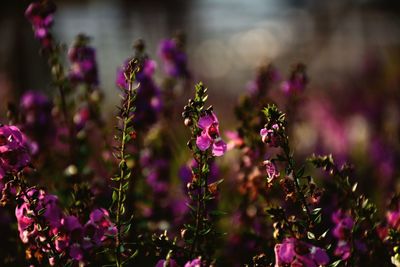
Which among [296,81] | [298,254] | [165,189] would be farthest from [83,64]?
[298,254]

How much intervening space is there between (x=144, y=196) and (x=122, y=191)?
1.15 metres

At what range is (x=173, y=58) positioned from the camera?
272 centimetres

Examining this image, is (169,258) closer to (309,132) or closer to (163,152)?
(163,152)

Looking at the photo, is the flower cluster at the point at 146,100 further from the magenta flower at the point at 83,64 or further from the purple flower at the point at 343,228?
the purple flower at the point at 343,228

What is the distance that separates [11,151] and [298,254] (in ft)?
2.26

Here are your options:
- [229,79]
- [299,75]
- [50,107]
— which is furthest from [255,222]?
[229,79]

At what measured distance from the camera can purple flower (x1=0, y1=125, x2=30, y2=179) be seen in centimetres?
152

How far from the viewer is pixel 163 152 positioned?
9.60ft

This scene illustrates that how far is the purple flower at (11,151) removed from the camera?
1.52 m

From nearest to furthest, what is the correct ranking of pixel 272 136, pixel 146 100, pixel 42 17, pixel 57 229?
1. pixel 272 136
2. pixel 57 229
3. pixel 42 17
4. pixel 146 100

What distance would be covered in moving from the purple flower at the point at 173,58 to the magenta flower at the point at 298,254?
1464 mm

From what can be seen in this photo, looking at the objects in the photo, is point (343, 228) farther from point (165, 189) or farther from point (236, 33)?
point (236, 33)

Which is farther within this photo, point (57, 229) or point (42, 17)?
point (42, 17)

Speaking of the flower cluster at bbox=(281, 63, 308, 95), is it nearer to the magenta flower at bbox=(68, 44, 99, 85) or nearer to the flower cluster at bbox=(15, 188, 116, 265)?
the magenta flower at bbox=(68, 44, 99, 85)
